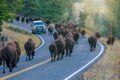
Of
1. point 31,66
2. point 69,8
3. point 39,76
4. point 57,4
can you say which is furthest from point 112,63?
point 69,8

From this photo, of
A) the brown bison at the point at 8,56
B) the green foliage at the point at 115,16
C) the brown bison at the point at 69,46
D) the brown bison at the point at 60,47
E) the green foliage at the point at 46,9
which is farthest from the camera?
the green foliage at the point at 46,9

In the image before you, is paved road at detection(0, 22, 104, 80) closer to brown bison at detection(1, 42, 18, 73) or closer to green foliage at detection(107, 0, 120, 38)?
brown bison at detection(1, 42, 18, 73)

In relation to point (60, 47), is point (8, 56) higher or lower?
higher

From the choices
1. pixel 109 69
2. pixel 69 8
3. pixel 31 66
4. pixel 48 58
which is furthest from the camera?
pixel 69 8

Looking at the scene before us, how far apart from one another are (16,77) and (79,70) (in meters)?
5.34

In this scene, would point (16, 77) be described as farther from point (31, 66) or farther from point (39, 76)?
point (31, 66)

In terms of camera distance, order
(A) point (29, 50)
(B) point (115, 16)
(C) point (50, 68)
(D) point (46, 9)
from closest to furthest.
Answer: (C) point (50, 68), (A) point (29, 50), (B) point (115, 16), (D) point (46, 9)

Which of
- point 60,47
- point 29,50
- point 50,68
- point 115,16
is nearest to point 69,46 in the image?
point 60,47

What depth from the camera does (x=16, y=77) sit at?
2548cm

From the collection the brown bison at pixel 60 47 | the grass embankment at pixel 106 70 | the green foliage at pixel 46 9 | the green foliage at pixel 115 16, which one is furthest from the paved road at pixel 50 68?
the green foliage at pixel 46 9

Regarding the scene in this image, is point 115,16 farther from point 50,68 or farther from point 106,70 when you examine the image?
point 106,70

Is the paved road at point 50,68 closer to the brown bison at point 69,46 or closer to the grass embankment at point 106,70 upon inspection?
the brown bison at point 69,46

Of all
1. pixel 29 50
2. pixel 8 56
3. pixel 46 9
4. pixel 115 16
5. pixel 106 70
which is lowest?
pixel 115 16

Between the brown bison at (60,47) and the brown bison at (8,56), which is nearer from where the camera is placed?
the brown bison at (8,56)
